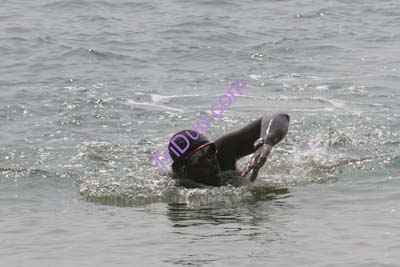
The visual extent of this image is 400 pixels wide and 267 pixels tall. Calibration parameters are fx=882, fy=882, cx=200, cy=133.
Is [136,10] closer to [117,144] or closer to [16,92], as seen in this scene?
[16,92]

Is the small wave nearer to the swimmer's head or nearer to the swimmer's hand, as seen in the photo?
the swimmer's head

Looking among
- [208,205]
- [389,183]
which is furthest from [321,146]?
[208,205]

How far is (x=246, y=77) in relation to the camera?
1506 centimetres

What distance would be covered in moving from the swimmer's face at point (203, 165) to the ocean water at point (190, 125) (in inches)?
5.9

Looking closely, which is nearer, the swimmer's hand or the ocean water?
the ocean water

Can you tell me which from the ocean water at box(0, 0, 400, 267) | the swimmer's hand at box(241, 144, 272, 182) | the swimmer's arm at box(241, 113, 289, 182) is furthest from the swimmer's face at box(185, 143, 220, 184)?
the swimmer's hand at box(241, 144, 272, 182)

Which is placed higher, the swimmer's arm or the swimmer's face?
the swimmer's arm

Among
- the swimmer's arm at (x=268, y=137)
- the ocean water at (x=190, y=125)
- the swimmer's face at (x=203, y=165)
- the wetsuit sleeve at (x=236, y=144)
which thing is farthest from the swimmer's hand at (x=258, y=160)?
the wetsuit sleeve at (x=236, y=144)

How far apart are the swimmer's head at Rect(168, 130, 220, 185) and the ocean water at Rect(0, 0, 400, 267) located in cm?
16

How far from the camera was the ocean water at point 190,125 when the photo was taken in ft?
20.6

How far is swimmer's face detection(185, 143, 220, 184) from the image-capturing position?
25.4 ft

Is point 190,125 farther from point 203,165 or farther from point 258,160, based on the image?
point 258,160

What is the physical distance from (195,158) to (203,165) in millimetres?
140

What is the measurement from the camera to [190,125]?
39.4 feet
